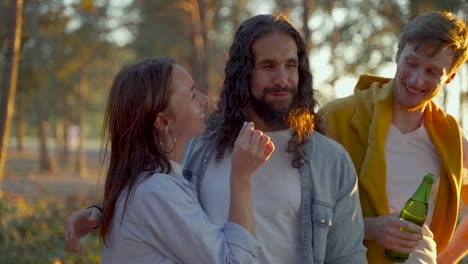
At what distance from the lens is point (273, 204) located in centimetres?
279

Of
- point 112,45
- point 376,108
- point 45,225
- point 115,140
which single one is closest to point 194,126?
point 115,140

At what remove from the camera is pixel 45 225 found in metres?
9.79

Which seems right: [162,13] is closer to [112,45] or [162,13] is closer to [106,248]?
[112,45]

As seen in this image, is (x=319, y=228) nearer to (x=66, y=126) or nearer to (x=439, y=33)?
(x=439, y=33)

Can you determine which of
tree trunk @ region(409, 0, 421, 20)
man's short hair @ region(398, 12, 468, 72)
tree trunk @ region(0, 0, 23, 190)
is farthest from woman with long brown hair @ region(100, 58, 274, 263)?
tree trunk @ region(409, 0, 421, 20)

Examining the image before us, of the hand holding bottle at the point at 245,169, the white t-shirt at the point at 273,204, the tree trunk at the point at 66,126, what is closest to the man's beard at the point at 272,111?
the white t-shirt at the point at 273,204

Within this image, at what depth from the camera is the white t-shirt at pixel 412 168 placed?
10.4 ft

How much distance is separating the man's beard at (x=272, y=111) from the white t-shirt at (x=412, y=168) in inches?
27.0

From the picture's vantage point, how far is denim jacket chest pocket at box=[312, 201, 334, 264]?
276 cm

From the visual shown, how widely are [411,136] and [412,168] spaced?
0.19 metres

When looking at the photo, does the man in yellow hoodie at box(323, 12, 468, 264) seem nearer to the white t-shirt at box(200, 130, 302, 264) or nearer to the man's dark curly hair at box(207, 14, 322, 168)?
the man's dark curly hair at box(207, 14, 322, 168)

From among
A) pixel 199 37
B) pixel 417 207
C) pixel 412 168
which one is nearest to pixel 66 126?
pixel 199 37

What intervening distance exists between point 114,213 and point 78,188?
2182 centimetres

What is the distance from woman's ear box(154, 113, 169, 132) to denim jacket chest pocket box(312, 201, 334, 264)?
0.83 metres
